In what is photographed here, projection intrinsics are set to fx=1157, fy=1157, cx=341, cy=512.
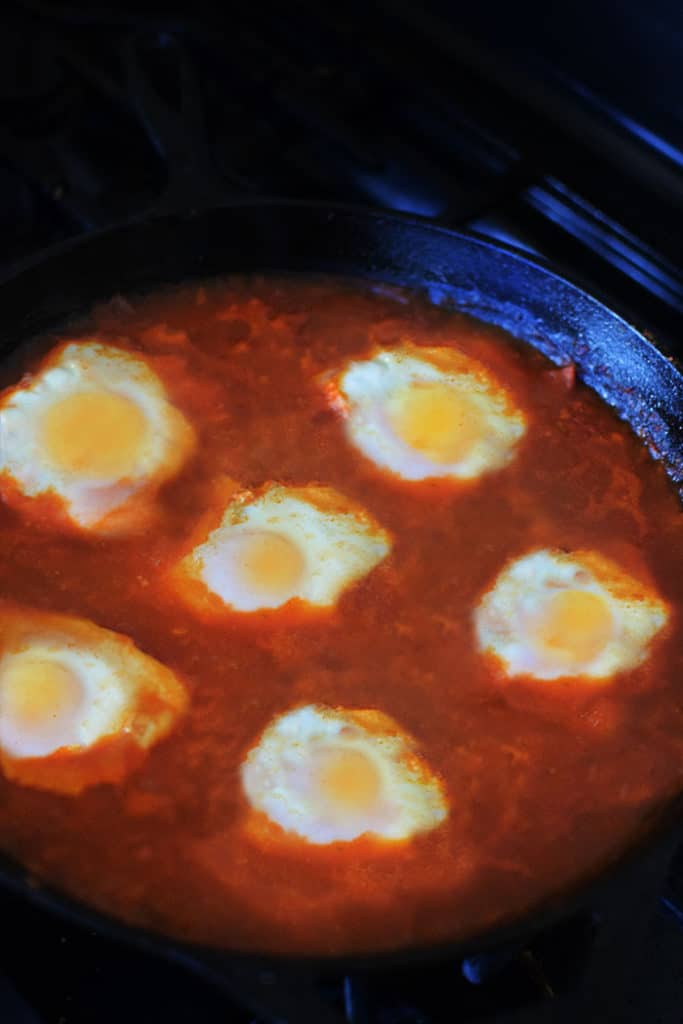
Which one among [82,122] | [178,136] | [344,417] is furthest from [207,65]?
[344,417]

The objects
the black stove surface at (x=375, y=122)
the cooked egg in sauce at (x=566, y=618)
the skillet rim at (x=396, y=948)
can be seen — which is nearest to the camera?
the skillet rim at (x=396, y=948)

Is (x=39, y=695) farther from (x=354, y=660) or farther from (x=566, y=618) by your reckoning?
(x=566, y=618)

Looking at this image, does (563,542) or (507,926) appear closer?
(507,926)

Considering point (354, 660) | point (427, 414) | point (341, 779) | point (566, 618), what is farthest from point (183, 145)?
point (341, 779)

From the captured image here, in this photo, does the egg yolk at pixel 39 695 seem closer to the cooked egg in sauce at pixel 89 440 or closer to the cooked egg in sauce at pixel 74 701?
the cooked egg in sauce at pixel 74 701

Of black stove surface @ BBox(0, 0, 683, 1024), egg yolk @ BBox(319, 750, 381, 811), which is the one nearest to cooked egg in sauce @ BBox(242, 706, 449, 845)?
egg yolk @ BBox(319, 750, 381, 811)

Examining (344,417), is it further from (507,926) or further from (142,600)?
(507,926)

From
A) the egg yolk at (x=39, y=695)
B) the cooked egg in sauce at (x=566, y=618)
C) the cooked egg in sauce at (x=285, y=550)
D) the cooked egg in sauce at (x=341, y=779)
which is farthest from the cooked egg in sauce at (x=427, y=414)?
the egg yolk at (x=39, y=695)
